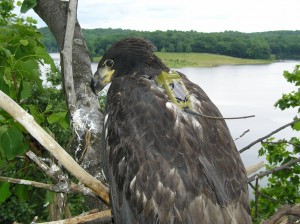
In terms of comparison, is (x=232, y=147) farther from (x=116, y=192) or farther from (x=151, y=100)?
(x=116, y=192)

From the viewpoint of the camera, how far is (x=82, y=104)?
3707 millimetres

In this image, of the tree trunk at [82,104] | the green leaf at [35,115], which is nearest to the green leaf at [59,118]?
the green leaf at [35,115]

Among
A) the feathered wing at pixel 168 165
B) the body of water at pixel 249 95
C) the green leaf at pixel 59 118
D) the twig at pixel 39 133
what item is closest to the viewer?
the twig at pixel 39 133

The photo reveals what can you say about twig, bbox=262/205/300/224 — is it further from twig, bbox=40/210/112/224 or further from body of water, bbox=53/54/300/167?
body of water, bbox=53/54/300/167

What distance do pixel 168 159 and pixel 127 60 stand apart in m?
1.48

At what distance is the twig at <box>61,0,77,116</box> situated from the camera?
3.33 meters

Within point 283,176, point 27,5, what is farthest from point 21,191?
point 283,176

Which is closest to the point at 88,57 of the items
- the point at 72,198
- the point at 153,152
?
the point at 153,152

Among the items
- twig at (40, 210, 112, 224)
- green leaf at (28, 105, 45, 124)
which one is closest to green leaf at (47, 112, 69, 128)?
green leaf at (28, 105, 45, 124)

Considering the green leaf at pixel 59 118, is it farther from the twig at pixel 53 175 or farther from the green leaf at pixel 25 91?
the twig at pixel 53 175

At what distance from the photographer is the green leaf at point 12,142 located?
319cm

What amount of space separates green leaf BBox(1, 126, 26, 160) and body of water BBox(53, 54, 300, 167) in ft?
67.9

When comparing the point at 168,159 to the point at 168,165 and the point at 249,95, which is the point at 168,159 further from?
the point at 249,95

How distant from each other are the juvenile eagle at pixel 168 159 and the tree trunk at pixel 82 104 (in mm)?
161
